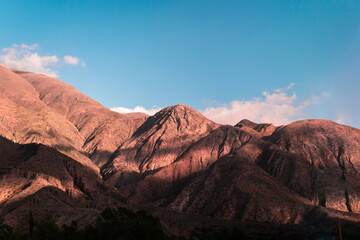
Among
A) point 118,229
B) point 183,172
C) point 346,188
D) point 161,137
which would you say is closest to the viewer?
point 118,229

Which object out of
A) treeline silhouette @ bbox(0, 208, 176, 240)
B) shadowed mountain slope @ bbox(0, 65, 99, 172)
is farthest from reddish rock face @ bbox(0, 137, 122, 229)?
shadowed mountain slope @ bbox(0, 65, 99, 172)

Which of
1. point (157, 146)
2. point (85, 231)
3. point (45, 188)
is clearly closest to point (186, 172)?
point (157, 146)

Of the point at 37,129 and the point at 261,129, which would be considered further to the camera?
the point at 261,129

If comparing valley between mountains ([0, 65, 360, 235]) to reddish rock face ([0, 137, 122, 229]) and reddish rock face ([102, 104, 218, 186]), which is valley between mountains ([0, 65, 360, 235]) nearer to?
reddish rock face ([0, 137, 122, 229])

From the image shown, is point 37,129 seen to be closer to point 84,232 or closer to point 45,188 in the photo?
point 45,188

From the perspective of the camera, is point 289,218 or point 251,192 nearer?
point 289,218

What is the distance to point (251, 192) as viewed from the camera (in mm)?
112688

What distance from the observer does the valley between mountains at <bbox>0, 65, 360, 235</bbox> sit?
3585 inches

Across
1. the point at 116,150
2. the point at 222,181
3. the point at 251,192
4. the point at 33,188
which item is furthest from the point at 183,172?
the point at 33,188

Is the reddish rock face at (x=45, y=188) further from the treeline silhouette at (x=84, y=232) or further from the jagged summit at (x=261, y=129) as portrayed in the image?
the jagged summit at (x=261, y=129)

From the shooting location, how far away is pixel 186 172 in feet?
488

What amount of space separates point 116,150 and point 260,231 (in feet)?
383

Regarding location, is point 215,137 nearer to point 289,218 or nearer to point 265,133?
point 265,133

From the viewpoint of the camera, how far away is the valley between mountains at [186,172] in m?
91.1
